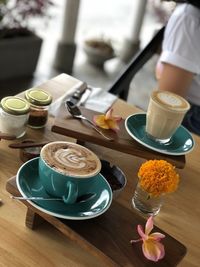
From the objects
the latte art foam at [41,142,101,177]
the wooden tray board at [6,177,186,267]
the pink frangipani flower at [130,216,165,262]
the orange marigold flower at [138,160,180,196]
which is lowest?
the wooden tray board at [6,177,186,267]

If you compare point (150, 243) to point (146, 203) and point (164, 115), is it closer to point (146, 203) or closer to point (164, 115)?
point (146, 203)

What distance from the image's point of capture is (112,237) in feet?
2.10

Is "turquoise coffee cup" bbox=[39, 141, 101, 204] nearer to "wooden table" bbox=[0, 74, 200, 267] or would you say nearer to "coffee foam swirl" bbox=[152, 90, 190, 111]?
"wooden table" bbox=[0, 74, 200, 267]

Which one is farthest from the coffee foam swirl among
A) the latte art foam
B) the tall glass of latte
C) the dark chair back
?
the dark chair back

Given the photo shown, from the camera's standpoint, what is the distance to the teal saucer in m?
0.65

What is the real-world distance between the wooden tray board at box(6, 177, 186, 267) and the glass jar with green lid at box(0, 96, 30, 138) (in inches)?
8.5

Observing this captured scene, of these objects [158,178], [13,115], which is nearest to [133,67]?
[13,115]

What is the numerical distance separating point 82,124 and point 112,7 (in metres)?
3.15

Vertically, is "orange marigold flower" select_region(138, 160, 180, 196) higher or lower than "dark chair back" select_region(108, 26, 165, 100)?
higher

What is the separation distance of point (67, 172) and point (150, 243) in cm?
17

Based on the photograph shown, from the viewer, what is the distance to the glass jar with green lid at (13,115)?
86 centimetres

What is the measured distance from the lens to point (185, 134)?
0.94 meters

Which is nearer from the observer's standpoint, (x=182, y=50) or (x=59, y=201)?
(x=59, y=201)

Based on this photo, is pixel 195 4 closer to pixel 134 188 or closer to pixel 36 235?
pixel 134 188
